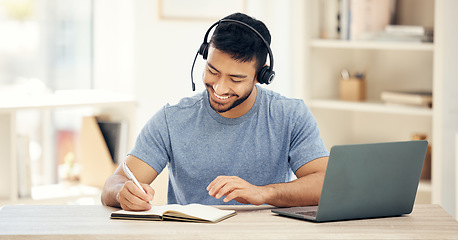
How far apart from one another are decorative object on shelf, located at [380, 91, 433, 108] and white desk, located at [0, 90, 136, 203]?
50.9 inches

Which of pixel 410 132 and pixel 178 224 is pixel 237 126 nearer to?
pixel 178 224

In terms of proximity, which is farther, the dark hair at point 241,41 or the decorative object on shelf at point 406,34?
the decorative object on shelf at point 406,34

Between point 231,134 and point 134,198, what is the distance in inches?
19.2

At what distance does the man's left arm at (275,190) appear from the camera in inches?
→ 67.9

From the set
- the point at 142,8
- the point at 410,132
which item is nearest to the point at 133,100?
the point at 142,8

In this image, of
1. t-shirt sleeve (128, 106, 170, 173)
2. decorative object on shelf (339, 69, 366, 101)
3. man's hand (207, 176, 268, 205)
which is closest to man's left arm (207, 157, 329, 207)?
man's hand (207, 176, 268, 205)

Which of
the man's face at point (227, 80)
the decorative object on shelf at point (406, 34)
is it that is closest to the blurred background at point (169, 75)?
the decorative object on shelf at point (406, 34)

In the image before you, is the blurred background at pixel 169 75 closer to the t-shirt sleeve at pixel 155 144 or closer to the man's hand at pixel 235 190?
the t-shirt sleeve at pixel 155 144

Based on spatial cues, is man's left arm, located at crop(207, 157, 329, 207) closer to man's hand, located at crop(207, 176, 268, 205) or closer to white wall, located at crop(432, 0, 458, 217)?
man's hand, located at crop(207, 176, 268, 205)

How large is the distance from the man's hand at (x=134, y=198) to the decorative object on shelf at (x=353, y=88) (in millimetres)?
1993

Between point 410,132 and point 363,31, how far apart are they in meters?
0.61

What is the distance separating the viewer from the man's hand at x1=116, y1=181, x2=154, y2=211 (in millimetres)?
1677

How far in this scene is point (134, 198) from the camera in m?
1.68

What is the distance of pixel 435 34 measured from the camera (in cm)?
299
